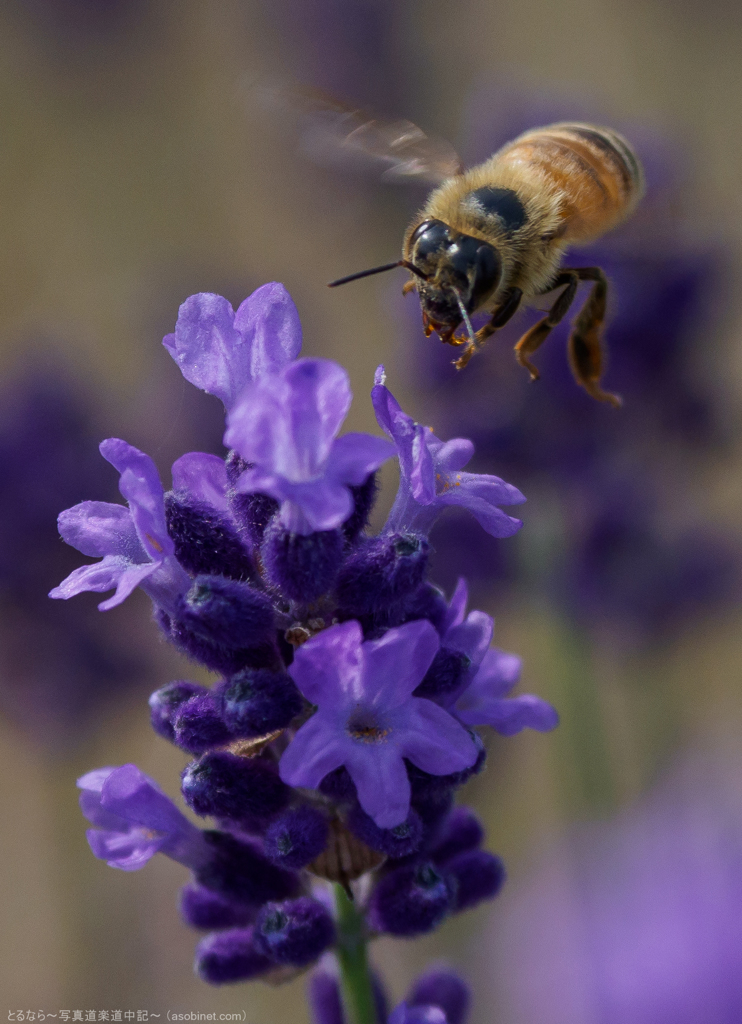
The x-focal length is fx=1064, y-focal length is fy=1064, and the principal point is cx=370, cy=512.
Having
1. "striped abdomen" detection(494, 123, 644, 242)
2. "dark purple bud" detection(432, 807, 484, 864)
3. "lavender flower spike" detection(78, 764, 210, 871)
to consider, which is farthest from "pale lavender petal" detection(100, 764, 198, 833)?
"striped abdomen" detection(494, 123, 644, 242)

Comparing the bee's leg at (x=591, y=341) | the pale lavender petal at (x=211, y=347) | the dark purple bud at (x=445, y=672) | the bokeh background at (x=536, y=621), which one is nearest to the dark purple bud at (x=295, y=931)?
the dark purple bud at (x=445, y=672)

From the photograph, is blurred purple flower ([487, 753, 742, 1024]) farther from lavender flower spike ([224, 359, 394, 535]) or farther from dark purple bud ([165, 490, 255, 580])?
lavender flower spike ([224, 359, 394, 535])

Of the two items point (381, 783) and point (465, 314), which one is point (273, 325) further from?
point (381, 783)

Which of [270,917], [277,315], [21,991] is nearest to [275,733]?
[270,917]

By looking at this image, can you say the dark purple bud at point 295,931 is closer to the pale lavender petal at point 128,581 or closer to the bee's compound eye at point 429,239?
the pale lavender petal at point 128,581

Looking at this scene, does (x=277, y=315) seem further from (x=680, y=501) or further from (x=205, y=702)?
(x=680, y=501)

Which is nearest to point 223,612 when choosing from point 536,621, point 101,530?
point 101,530

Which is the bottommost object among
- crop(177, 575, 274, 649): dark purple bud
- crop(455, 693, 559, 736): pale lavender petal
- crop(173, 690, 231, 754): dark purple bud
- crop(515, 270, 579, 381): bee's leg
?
crop(455, 693, 559, 736): pale lavender petal
